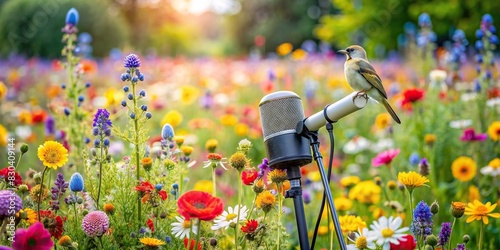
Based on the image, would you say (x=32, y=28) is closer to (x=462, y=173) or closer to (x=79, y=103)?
(x=79, y=103)

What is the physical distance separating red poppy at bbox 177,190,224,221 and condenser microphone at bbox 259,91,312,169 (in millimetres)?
249

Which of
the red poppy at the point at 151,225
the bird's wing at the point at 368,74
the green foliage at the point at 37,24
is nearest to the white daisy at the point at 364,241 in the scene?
the bird's wing at the point at 368,74

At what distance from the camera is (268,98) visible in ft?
5.38

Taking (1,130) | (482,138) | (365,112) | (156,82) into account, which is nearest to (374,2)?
(156,82)

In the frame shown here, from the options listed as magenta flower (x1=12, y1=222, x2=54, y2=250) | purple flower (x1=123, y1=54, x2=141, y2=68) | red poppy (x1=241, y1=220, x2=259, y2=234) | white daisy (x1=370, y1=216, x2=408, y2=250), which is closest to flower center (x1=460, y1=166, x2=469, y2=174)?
white daisy (x1=370, y1=216, x2=408, y2=250)

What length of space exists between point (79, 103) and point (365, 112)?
325 cm

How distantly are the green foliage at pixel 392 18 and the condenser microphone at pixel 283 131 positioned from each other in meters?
9.39

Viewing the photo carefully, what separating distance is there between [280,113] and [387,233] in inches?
23.2

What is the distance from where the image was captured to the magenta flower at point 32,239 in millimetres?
1230

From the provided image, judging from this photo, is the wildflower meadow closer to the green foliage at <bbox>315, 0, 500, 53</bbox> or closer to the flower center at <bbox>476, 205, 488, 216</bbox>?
the flower center at <bbox>476, 205, 488, 216</bbox>

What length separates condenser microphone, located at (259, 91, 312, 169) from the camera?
161 cm

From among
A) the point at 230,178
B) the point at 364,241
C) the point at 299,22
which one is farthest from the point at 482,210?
the point at 299,22

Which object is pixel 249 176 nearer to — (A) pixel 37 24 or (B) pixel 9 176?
(B) pixel 9 176

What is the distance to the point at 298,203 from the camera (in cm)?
160
